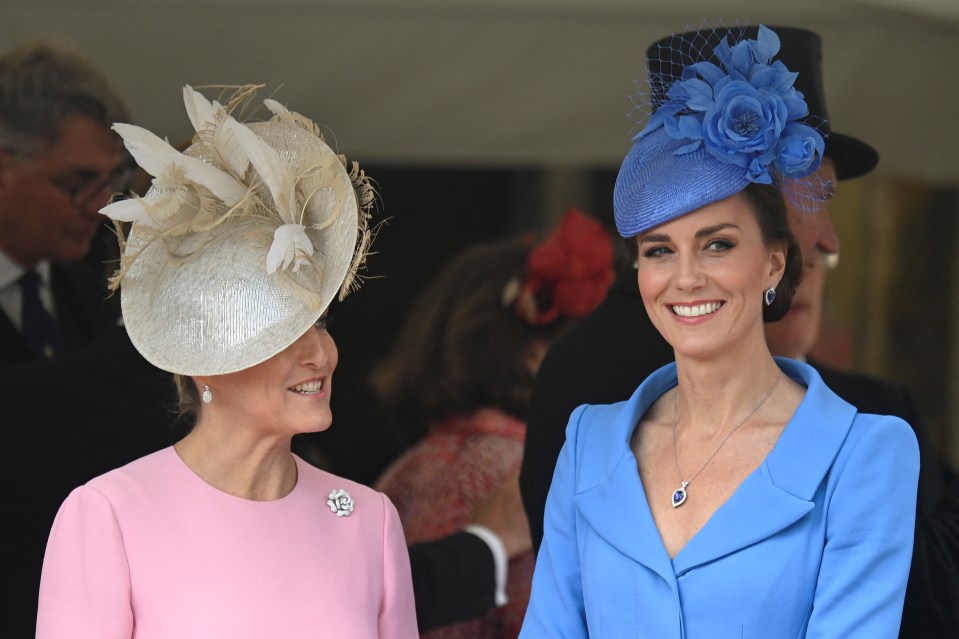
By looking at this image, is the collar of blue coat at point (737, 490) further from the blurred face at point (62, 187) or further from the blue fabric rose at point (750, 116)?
the blurred face at point (62, 187)

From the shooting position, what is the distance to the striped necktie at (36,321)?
11.1 feet

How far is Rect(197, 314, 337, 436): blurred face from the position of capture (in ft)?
7.59

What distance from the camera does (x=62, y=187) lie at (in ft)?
10.6

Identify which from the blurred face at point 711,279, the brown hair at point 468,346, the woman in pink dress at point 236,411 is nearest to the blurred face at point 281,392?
the woman in pink dress at point 236,411

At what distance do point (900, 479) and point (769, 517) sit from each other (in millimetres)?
223

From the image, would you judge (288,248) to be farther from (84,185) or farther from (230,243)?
(84,185)

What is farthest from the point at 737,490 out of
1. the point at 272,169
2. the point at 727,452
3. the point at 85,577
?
the point at 85,577

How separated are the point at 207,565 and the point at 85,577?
21 cm

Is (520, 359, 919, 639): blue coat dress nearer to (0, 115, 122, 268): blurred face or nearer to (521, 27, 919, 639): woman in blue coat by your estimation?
(521, 27, 919, 639): woman in blue coat

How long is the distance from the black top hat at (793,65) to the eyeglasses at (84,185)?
1417 millimetres

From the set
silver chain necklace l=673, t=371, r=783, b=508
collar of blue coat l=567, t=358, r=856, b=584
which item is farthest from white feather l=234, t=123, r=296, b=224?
silver chain necklace l=673, t=371, r=783, b=508

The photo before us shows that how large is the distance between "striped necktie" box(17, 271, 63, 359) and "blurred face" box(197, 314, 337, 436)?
123cm

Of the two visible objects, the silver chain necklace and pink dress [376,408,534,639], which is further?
pink dress [376,408,534,639]

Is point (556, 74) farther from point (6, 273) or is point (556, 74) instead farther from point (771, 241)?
point (771, 241)
